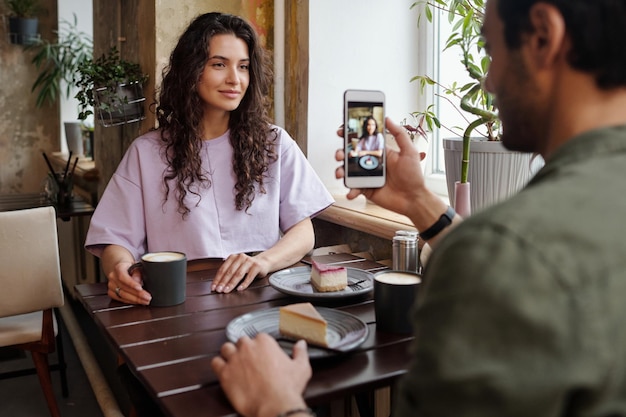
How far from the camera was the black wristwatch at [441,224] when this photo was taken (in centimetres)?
123

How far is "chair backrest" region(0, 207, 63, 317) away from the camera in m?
2.36

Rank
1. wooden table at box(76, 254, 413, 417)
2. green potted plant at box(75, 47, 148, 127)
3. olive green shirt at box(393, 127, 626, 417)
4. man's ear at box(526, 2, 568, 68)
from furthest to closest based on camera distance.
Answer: green potted plant at box(75, 47, 148, 127)
wooden table at box(76, 254, 413, 417)
man's ear at box(526, 2, 568, 68)
olive green shirt at box(393, 127, 626, 417)

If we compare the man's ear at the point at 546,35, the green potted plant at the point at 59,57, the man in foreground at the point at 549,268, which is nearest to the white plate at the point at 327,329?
the man in foreground at the point at 549,268

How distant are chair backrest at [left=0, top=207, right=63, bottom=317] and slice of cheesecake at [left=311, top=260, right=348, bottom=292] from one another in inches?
52.4

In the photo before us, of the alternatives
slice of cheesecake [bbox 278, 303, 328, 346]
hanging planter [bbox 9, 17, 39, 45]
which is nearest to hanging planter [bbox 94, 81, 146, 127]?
slice of cheesecake [bbox 278, 303, 328, 346]

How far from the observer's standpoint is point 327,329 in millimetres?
1267

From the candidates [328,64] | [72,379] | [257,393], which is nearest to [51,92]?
[72,379]

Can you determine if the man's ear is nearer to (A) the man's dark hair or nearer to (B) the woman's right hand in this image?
(A) the man's dark hair

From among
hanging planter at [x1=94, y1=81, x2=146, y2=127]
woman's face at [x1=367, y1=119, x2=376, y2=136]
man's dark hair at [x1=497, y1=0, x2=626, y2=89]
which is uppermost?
hanging planter at [x1=94, y1=81, x2=146, y2=127]

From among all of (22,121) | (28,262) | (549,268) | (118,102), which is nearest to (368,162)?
(549,268)

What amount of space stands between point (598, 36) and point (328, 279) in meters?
0.95

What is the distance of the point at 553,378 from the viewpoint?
1.83 feet

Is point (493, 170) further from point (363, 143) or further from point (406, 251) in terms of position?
point (363, 143)

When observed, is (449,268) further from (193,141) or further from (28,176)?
(28,176)
